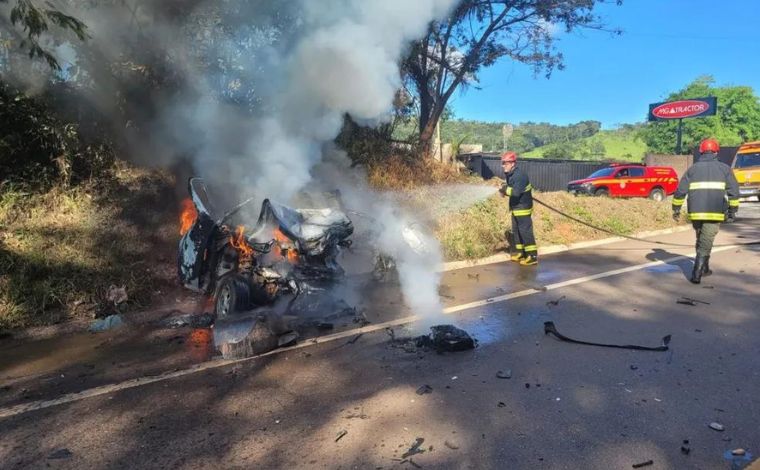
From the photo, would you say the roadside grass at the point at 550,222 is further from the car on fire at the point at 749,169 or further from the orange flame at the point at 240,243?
the car on fire at the point at 749,169

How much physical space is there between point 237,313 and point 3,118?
5162 millimetres

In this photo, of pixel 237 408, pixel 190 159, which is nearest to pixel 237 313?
pixel 237 408

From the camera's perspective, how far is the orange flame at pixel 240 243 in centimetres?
558

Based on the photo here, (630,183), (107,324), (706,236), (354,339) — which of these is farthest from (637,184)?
(107,324)

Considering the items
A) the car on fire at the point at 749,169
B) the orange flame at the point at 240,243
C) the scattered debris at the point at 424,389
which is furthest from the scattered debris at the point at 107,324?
the car on fire at the point at 749,169

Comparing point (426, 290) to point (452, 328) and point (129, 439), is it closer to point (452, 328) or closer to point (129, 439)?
point (452, 328)

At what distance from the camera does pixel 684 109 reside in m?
27.0

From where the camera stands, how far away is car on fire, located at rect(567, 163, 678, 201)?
62.8 feet

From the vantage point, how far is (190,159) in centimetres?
882

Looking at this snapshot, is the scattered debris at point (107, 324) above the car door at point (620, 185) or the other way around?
the other way around

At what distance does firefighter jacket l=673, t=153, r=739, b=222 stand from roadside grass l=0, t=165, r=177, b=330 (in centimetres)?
678

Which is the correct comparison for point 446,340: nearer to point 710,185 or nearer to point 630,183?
point 710,185

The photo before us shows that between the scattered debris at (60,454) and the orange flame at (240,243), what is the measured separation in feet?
9.52

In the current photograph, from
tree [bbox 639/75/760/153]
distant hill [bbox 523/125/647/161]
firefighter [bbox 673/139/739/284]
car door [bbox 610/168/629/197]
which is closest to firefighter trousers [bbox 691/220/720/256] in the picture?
firefighter [bbox 673/139/739/284]
